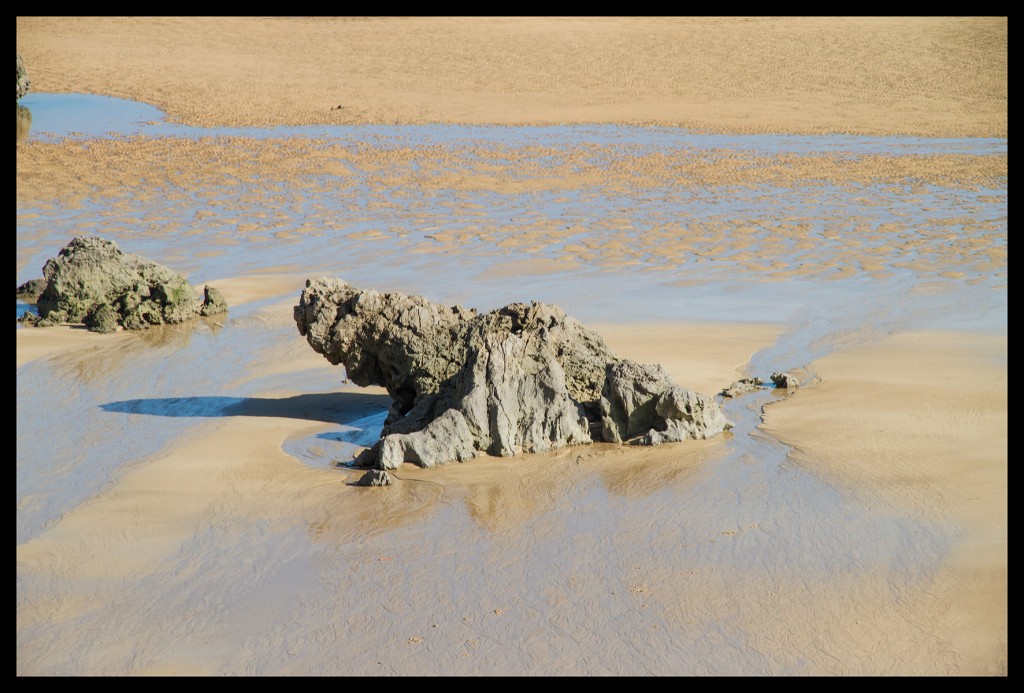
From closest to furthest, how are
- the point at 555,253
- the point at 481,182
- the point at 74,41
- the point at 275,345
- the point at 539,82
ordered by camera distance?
the point at 275,345
the point at 555,253
the point at 481,182
the point at 539,82
the point at 74,41

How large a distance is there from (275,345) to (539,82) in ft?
72.1

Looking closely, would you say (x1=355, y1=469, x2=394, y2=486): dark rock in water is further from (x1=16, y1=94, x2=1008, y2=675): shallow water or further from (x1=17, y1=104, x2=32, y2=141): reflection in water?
(x1=17, y1=104, x2=32, y2=141): reflection in water

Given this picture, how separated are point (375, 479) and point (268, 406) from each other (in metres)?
1.68

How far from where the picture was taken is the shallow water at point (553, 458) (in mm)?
3789

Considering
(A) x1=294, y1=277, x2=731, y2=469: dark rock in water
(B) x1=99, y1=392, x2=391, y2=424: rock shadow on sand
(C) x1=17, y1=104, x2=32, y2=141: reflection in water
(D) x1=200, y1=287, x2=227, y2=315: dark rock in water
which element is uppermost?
(C) x1=17, y1=104, x2=32, y2=141: reflection in water

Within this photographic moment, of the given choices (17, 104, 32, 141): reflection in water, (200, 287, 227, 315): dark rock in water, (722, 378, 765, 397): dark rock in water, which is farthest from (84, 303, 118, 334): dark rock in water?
(17, 104, 32, 141): reflection in water

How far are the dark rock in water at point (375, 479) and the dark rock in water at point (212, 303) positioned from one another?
14.2 ft

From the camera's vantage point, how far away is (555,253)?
11.2 m

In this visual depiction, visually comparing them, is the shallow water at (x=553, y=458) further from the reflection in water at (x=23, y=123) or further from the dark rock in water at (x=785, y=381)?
the reflection in water at (x=23, y=123)

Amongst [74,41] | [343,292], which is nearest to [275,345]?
[343,292]

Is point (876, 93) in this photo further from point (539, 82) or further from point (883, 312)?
point (883, 312)

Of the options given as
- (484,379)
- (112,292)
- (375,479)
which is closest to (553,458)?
(484,379)

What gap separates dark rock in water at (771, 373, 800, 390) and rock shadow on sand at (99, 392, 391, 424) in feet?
8.25

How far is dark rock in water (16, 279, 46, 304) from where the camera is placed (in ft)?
30.3
